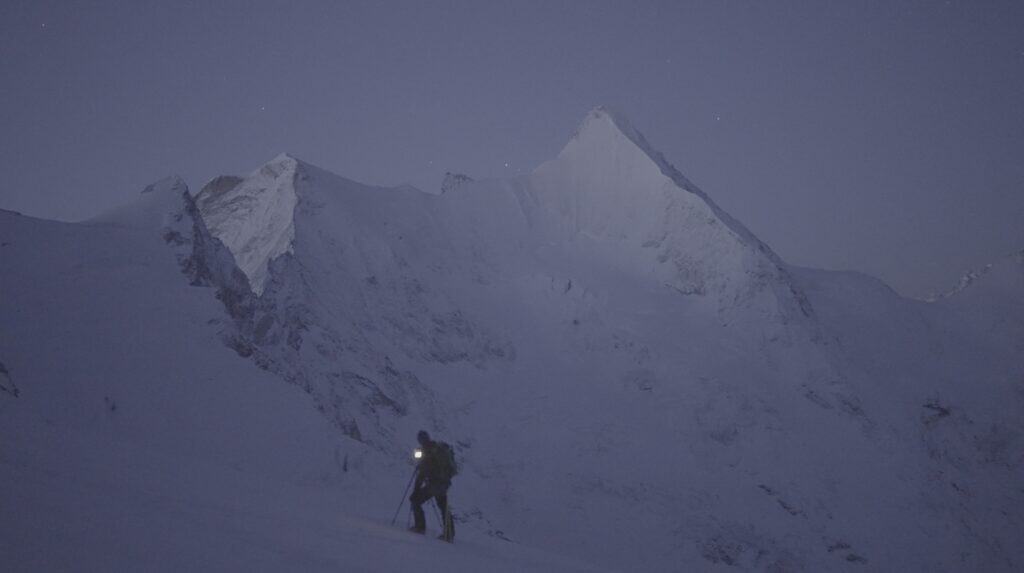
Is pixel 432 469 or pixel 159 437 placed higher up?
pixel 432 469

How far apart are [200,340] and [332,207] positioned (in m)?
32.2

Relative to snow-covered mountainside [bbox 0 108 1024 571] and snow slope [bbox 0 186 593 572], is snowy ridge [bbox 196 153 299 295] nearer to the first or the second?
snow-covered mountainside [bbox 0 108 1024 571]

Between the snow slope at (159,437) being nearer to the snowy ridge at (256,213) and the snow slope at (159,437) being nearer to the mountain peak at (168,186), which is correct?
the mountain peak at (168,186)

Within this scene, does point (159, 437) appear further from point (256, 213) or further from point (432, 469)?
point (256, 213)

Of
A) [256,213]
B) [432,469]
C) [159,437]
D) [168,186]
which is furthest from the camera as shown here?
[256,213]

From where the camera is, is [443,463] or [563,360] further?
[563,360]

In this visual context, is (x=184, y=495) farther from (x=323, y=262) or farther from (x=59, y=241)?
(x=323, y=262)

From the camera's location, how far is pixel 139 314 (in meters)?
21.6

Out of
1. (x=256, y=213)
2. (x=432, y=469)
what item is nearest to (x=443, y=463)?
(x=432, y=469)

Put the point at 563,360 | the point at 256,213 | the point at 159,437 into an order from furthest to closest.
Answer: the point at 256,213, the point at 563,360, the point at 159,437

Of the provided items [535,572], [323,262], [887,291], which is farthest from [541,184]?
[535,572]

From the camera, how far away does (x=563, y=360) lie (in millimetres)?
51062

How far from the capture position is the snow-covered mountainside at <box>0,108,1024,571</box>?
2100 cm

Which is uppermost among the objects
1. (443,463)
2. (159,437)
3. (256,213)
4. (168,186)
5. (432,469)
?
(256,213)
